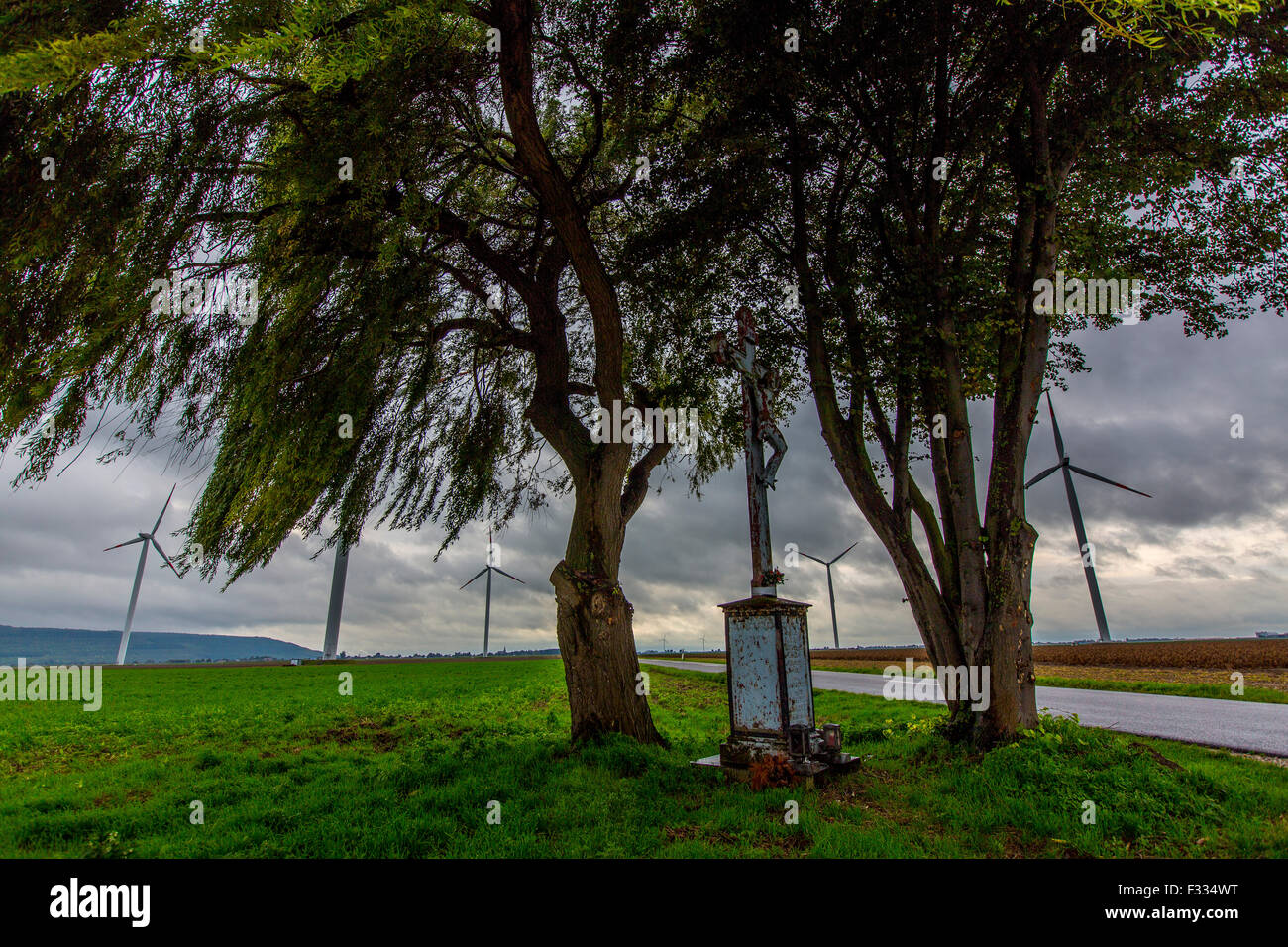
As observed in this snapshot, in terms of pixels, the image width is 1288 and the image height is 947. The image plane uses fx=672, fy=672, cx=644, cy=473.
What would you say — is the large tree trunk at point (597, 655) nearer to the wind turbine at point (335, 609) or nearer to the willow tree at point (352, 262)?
the willow tree at point (352, 262)

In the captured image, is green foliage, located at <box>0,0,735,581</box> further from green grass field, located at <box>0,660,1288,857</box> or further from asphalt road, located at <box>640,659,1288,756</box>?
asphalt road, located at <box>640,659,1288,756</box>

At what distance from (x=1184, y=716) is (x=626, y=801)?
11321 mm

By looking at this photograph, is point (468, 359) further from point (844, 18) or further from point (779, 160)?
point (844, 18)

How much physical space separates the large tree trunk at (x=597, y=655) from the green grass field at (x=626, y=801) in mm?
496

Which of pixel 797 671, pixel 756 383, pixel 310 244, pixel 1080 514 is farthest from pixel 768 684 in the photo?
pixel 1080 514

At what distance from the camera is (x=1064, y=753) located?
7082 mm

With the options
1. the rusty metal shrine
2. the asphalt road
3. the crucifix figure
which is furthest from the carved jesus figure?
the asphalt road

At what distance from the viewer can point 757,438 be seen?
7.80m

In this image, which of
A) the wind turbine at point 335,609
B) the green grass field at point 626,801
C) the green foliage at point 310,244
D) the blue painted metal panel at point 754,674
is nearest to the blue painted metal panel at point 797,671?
the blue painted metal panel at point 754,674

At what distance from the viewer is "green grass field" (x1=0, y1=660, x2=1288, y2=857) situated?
5.31m

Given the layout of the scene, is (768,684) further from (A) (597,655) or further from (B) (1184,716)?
(B) (1184,716)

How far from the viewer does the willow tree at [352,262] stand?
5.41m

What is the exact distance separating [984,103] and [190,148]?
9864mm
